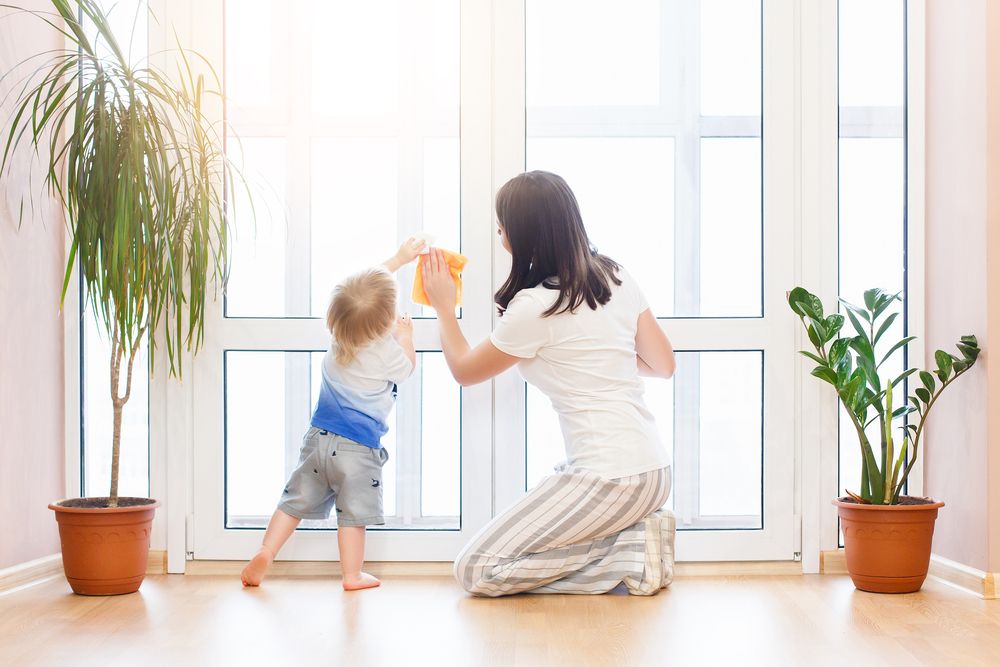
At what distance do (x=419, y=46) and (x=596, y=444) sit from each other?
130 cm

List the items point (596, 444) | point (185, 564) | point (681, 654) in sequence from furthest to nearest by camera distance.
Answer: point (185, 564)
point (596, 444)
point (681, 654)

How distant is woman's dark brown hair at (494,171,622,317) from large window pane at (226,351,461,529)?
0.49 meters

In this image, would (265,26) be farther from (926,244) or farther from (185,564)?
(926,244)

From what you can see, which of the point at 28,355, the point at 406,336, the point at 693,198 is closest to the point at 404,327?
the point at 406,336

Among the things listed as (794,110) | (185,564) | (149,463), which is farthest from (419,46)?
(185,564)

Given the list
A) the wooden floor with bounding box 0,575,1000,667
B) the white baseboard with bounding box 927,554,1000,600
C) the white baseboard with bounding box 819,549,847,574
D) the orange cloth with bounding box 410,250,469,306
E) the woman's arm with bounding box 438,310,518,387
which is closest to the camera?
the wooden floor with bounding box 0,575,1000,667

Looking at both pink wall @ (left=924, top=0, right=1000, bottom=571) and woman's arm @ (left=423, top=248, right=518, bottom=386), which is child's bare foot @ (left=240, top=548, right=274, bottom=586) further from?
→ pink wall @ (left=924, top=0, right=1000, bottom=571)

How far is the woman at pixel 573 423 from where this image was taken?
2.57 metres

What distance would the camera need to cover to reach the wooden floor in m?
2.03

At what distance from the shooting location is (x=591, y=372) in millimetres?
2613

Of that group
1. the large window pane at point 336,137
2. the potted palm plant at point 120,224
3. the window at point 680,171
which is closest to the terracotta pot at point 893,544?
the window at point 680,171

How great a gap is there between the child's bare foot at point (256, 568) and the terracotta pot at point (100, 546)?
29cm

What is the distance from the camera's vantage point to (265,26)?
9.71 ft

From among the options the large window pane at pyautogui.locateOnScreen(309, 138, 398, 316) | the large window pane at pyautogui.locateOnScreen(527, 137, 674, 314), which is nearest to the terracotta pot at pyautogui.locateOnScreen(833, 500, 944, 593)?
the large window pane at pyautogui.locateOnScreen(527, 137, 674, 314)
